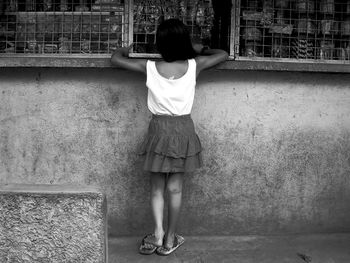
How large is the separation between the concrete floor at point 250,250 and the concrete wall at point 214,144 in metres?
0.09

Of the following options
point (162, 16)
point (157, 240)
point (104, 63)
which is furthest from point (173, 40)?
point (157, 240)

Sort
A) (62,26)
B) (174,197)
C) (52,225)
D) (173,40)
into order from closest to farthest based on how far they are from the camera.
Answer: (52,225) < (173,40) < (174,197) < (62,26)

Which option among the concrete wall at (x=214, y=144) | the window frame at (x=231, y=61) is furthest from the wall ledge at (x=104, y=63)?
the concrete wall at (x=214, y=144)

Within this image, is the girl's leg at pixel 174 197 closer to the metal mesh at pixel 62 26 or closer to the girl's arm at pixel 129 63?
the girl's arm at pixel 129 63

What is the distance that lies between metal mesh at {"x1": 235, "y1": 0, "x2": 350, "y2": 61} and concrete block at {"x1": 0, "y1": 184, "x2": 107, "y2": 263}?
2.28 metres

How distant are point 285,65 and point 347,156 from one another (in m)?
0.97

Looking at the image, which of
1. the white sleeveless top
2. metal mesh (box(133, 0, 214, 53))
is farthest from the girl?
metal mesh (box(133, 0, 214, 53))

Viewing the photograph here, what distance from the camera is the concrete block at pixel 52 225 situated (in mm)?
2936

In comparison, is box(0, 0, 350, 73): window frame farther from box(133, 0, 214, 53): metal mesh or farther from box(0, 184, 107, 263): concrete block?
box(0, 184, 107, 263): concrete block

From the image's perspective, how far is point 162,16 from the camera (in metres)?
4.75

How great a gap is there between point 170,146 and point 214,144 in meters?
0.68

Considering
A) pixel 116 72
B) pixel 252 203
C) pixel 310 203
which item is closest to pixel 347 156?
pixel 310 203

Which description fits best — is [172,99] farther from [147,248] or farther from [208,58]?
[147,248]

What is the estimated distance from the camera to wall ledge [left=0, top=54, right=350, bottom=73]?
14.4 ft
